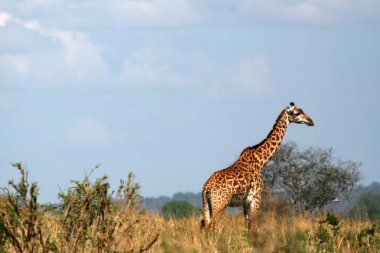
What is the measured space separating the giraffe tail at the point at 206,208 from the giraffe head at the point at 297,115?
4.02 m

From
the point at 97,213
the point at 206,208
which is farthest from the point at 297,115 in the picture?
the point at 97,213

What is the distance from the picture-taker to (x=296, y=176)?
3142 cm

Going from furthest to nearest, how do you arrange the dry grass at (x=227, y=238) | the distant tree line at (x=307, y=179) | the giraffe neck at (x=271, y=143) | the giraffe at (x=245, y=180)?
1. the distant tree line at (x=307, y=179)
2. the giraffe neck at (x=271, y=143)
3. the giraffe at (x=245, y=180)
4. the dry grass at (x=227, y=238)

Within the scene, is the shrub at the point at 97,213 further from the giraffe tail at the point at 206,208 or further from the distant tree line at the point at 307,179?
the distant tree line at the point at 307,179

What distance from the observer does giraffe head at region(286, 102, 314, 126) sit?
66.6 ft

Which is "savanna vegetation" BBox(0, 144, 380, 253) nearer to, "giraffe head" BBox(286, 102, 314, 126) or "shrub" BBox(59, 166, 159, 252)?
"shrub" BBox(59, 166, 159, 252)

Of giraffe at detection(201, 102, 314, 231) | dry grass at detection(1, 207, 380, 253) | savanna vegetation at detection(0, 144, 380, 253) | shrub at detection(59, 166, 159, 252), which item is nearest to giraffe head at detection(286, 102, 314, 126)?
giraffe at detection(201, 102, 314, 231)

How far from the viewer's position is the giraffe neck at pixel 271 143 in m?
19.4

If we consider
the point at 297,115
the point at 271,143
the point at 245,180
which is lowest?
the point at 245,180

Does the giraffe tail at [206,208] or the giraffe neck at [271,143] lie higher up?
the giraffe neck at [271,143]

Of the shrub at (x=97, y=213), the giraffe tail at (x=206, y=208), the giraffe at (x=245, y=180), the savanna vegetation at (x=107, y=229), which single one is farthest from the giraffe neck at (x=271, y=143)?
the shrub at (x=97, y=213)

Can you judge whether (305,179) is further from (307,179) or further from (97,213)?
(97,213)

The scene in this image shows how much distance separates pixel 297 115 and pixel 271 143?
98 centimetres

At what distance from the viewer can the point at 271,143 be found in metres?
20.0
